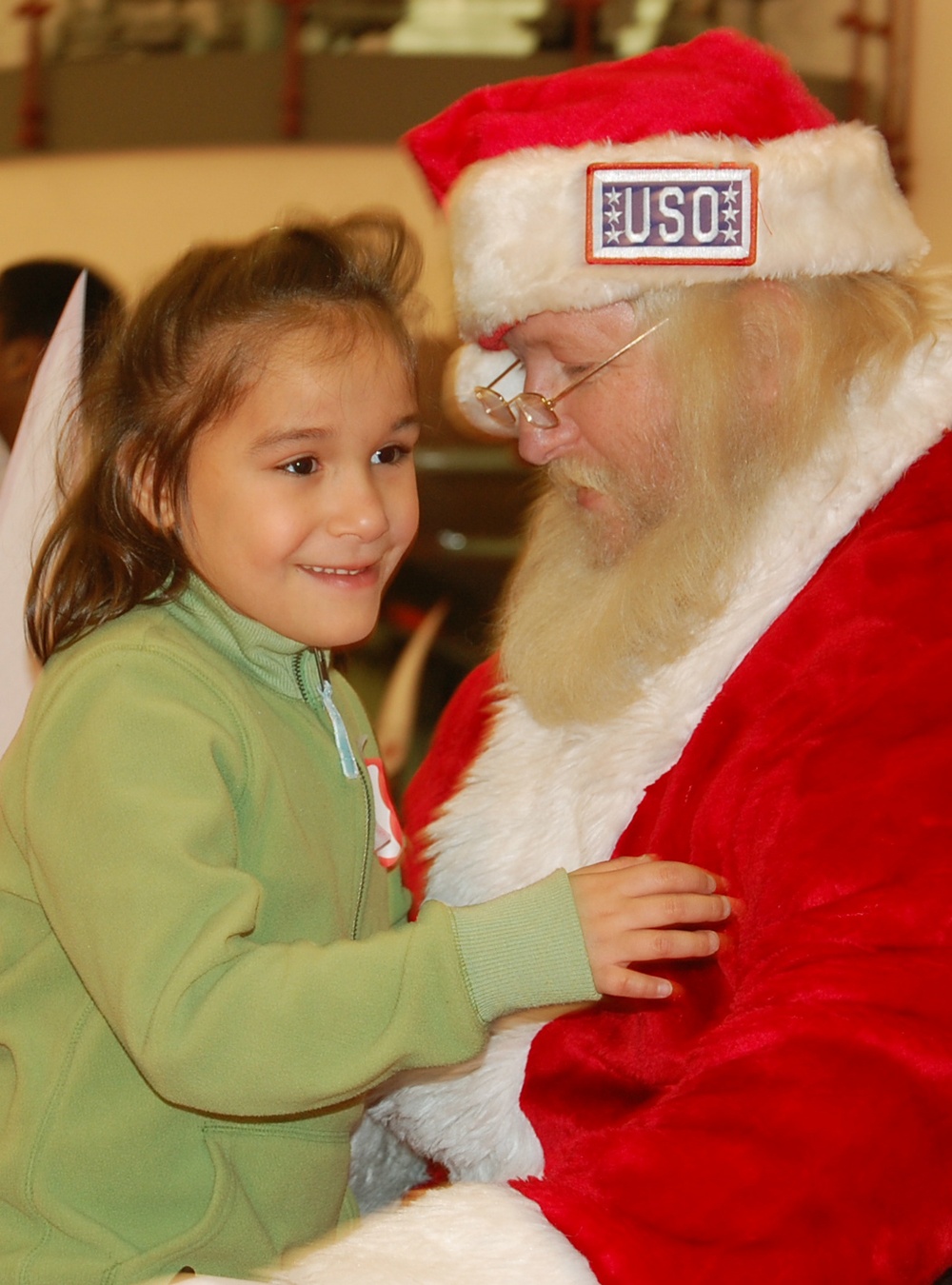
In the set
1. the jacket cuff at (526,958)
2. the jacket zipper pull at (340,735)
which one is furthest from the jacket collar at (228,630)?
the jacket cuff at (526,958)

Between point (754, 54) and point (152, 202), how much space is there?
4.38 metres

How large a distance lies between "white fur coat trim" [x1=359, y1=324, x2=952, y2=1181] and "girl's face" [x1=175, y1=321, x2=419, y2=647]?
0.34 metres

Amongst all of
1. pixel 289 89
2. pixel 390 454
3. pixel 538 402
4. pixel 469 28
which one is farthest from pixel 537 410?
pixel 469 28

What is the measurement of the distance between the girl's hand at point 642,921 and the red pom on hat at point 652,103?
34.9 inches

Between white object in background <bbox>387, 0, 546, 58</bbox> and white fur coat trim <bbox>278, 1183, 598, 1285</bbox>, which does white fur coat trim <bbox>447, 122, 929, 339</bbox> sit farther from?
white object in background <bbox>387, 0, 546, 58</bbox>

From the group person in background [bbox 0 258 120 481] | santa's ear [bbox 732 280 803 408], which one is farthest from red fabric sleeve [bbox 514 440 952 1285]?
person in background [bbox 0 258 120 481]

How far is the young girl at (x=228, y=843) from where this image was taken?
1.13 metres

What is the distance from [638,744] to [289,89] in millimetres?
4786

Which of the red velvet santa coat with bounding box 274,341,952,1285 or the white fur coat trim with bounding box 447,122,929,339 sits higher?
the white fur coat trim with bounding box 447,122,929,339

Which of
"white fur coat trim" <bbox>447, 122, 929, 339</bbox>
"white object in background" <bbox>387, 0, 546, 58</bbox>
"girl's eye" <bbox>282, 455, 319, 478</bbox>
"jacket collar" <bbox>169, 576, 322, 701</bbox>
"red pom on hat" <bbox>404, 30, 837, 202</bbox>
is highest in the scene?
"red pom on hat" <bbox>404, 30, 837, 202</bbox>

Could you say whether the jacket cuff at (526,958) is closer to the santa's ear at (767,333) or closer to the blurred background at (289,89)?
the santa's ear at (767,333)

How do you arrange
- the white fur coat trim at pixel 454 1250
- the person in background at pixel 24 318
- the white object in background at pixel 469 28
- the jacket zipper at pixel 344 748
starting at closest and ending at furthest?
the white fur coat trim at pixel 454 1250, the jacket zipper at pixel 344 748, the person in background at pixel 24 318, the white object in background at pixel 469 28

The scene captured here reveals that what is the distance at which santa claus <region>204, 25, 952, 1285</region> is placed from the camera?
1.03 m

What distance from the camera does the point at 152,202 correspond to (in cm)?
561
